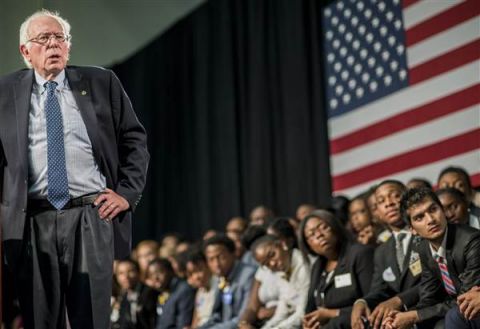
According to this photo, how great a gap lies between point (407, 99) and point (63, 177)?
4.80 metres

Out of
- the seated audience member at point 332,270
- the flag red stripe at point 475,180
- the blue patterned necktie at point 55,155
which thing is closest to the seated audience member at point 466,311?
the seated audience member at point 332,270

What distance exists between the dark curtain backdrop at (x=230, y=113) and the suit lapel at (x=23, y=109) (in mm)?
5273

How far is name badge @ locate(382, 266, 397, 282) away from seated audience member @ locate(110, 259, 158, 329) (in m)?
2.65

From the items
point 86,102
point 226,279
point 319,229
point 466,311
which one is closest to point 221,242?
point 226,279

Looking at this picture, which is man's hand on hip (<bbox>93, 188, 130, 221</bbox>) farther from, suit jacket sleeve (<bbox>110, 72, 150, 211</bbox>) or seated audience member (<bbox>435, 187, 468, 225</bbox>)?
seated audience member (<bbox>435, 187, 468, 225</bbox>)

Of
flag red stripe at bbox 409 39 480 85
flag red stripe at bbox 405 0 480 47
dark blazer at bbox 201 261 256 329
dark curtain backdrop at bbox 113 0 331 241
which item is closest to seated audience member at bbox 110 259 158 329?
dark blazer at bbox 201 261 256 329

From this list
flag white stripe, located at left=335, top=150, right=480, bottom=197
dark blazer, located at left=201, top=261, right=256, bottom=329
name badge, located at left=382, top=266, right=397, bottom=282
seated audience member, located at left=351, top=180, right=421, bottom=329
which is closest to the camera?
seated audience member, located at left=351, top=180, right=421, bottom=329

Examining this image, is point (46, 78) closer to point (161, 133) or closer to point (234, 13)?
point (234, 13)

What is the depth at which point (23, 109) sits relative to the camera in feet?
7.80

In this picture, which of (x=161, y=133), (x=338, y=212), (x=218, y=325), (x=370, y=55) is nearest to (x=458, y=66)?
(x=370, y=55)

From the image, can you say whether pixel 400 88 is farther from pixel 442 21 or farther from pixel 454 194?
pixel 454 194

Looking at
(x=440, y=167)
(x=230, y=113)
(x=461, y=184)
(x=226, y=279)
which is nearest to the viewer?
(x=461, y=184)

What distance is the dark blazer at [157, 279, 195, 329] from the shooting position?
6.06 meters

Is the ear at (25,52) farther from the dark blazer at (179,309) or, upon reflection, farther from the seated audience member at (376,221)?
the dark blazer at (179,309)
